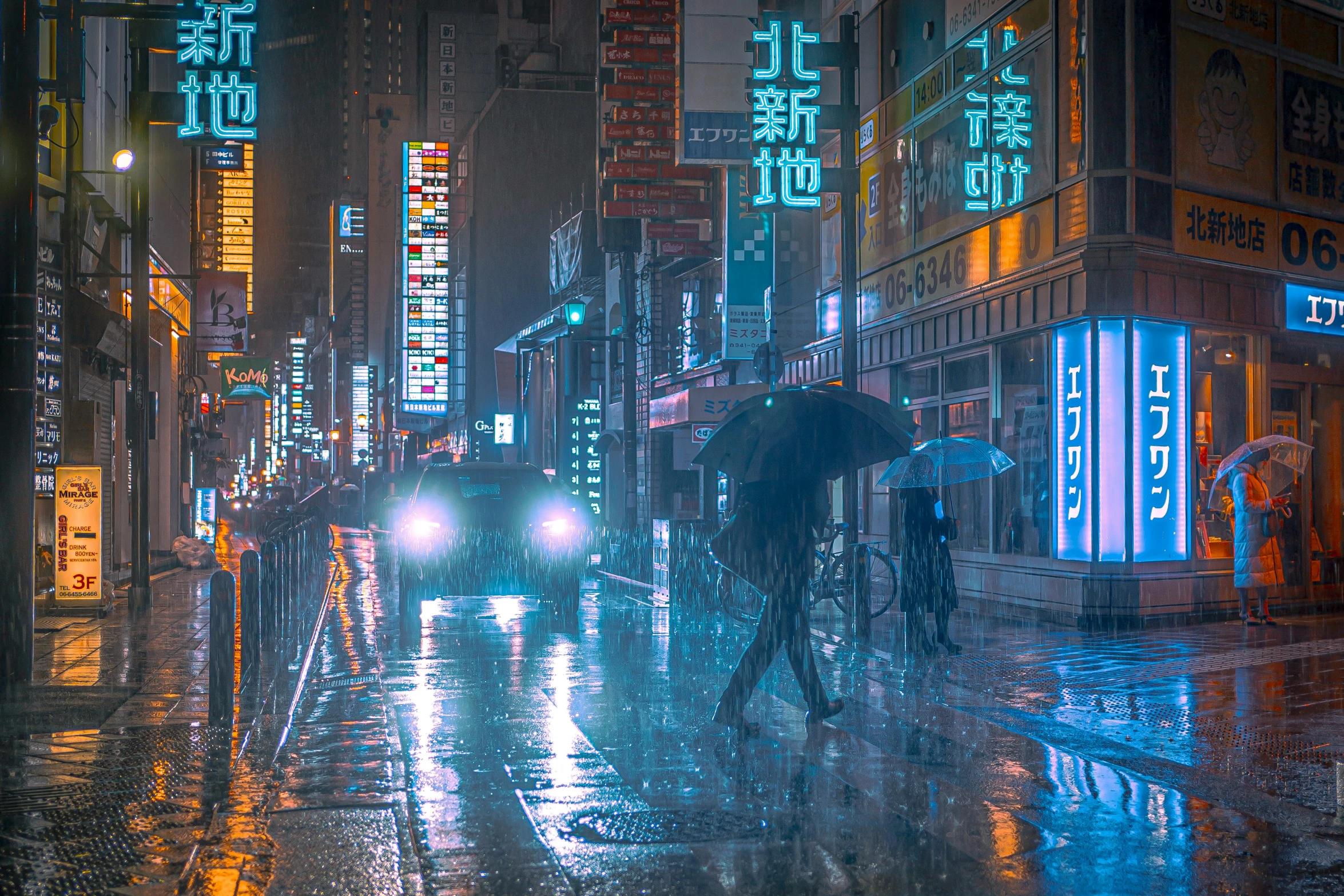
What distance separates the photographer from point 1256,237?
16.4 m

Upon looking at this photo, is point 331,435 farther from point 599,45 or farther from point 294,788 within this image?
point 294,788

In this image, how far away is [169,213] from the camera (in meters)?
32.6

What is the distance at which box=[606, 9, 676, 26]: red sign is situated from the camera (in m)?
32.6

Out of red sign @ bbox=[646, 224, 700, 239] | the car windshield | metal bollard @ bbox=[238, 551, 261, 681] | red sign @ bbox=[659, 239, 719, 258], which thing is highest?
red sign @ bbox=[646, 224, 700, 239]

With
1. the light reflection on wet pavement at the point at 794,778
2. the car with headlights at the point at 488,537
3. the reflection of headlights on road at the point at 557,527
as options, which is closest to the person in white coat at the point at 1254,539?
the light reflection on wet pavement at the point at 794,778

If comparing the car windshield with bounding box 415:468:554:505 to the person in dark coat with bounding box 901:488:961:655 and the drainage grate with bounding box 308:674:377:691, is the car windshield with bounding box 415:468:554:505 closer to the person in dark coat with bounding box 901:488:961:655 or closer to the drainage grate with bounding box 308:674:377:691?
the drainage grate with bounding box 308:674:377:691

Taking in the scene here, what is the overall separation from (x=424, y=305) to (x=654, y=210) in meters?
56.4

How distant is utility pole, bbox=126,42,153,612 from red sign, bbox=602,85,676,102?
15.2 meters

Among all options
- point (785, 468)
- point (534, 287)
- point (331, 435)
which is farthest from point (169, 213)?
point (331, 435)

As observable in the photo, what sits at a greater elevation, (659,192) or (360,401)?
(360,401)

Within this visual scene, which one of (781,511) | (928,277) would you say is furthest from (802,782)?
(928,277)

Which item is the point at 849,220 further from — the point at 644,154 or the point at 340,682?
the point at 644,154

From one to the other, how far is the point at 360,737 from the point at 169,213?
2754cm

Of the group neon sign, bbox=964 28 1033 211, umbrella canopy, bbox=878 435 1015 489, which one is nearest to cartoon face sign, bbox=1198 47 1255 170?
neon sign, bbox=964 28 1033 211
